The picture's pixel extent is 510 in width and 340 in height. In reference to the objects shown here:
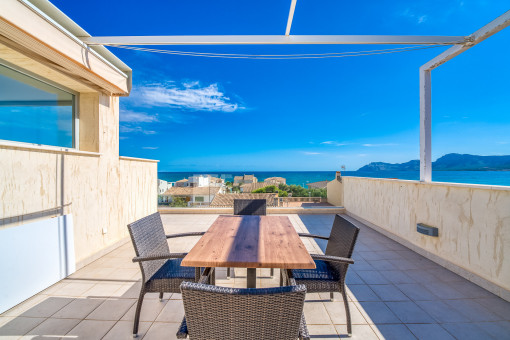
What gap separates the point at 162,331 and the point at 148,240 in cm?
68

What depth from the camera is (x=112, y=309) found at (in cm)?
196

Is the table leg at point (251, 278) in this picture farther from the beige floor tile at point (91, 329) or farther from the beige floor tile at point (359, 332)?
the beige floor tile at point (91, 329)

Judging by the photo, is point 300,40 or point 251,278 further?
point 300,40

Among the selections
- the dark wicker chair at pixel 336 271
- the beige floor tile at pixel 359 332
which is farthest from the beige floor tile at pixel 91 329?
the beige floor tile at pixel 359 332

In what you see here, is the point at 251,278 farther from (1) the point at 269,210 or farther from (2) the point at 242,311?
(1) the point at 269,210

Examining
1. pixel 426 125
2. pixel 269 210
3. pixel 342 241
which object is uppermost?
pixel 426 125

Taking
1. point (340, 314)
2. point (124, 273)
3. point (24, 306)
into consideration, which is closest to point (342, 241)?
point (340, 314)

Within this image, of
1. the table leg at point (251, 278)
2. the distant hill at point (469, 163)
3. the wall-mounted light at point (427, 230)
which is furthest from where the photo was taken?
the distant hill at point (469, 163)

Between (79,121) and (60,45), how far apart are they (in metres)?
1.34

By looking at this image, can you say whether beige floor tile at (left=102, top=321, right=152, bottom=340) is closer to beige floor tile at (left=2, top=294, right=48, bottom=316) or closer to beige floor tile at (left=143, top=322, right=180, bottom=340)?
beige floor tile at (left=143, top=322, right=180, bottom=340)

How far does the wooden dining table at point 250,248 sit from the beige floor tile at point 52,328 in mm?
1237

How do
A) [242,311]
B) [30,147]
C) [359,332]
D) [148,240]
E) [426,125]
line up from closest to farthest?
[242,311], [359,332], [148,240], [30,147], [426,125]

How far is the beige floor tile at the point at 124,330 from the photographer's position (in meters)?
1.62

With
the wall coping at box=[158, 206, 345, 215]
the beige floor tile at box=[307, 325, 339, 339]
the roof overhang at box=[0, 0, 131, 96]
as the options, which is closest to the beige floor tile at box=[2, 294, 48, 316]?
the roof overhang at box=[0, 0, 131, 96]
